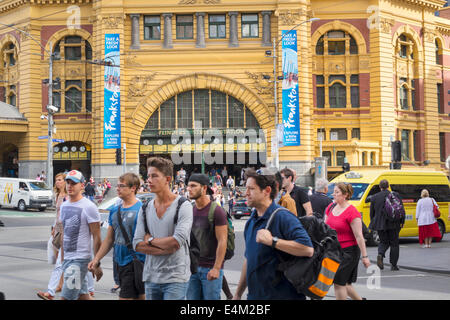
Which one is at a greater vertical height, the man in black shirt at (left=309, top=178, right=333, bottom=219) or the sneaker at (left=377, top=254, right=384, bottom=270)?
the man in black shirt at (left=309, top=178, right=333, bottom=219)

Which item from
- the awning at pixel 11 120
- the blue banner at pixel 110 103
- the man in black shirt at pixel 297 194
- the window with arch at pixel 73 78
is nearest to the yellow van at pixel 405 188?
the man in black shirt at pixel 297 194

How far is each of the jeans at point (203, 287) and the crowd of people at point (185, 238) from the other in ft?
0.04

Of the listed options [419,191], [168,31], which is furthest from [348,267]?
[168,31]

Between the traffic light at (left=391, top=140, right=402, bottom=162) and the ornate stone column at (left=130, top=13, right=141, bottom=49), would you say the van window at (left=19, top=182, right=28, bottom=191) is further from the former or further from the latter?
the traffic light at (left=391, top=140, right=402, bottom=162)

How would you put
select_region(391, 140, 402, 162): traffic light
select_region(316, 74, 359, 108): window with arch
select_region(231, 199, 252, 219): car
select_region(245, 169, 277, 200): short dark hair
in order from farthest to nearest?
select_region(316, 74, 359, 108): window with arch
select_region(231, 199, 252, 219): car
select_region(391, 140, 402, 162): traffic light
select_region(245, 169, 277, 200): short dark hair

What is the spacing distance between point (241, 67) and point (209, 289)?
130 ft

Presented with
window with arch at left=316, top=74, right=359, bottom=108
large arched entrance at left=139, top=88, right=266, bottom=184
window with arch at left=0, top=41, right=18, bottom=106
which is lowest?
large arched entrance at left=139, top=88, right=266, bottom=184

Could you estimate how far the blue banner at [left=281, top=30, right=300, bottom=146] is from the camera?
143 ft

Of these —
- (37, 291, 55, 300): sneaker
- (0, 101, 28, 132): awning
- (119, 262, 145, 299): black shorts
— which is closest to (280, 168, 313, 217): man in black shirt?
(119, 262, 145, 299): black shorts

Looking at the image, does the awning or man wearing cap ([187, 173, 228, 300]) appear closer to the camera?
man wearing cap ([187, 173, 228, 300])

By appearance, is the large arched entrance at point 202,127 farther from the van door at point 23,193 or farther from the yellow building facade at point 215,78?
the van door at point 23,193

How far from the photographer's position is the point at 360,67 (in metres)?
47.3

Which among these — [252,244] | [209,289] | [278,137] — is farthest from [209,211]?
[278,137]

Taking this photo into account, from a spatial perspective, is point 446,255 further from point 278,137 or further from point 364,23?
point 364,23
